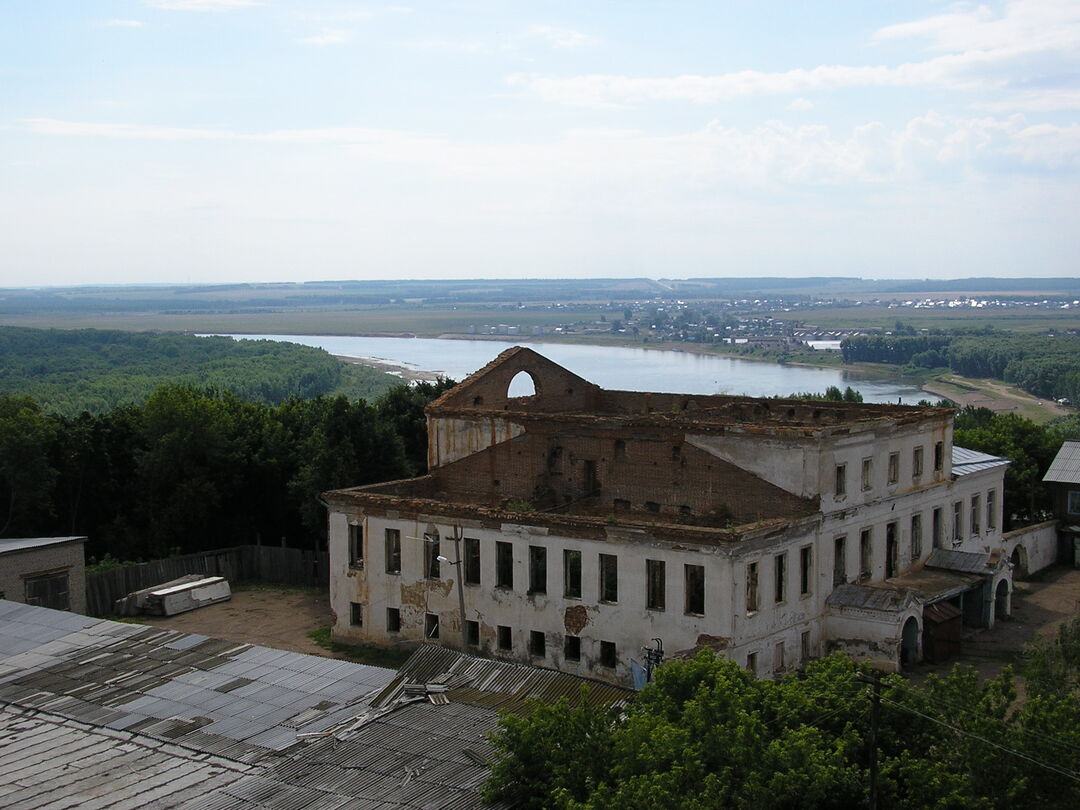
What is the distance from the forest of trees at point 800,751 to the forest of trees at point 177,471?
27.6 metres

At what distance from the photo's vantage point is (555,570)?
32.8 metres

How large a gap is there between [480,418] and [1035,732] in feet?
76.0

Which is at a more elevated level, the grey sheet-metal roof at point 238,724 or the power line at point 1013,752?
the power line at point 1013,752

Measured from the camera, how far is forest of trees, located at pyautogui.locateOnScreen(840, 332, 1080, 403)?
134 m

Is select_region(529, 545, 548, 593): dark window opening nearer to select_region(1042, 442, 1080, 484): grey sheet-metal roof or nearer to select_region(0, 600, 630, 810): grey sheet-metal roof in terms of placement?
select_region(0, 600, 630, 810): grey sheet-metal roof

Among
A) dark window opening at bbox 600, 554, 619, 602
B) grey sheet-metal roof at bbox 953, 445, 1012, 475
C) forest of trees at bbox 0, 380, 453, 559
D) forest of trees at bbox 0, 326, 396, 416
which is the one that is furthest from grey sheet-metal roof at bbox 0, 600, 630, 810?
forest of trees at bbox 0, 326, 396, 416

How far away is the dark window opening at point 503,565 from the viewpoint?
33.8 meters

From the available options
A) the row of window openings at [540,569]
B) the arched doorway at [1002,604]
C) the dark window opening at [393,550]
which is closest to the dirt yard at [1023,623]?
the arched doorway at [1002,604]

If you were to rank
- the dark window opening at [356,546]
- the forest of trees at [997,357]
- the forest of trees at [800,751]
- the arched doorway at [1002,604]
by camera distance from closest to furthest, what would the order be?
the forest of trees at [800,751] < the dark window opening at [356,546] < the arched doorway at [1002,604] < the forest of trees at [997,357]

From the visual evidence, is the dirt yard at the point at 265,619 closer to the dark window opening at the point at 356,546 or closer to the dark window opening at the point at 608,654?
the dark window opening at the point at 356,546

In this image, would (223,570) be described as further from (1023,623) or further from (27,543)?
(1023,623)

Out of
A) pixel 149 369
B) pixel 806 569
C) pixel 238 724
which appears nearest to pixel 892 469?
pixel 806 569

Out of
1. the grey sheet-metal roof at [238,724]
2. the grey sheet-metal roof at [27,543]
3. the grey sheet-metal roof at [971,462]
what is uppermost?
the grey sheet-metal roof at [971,462]

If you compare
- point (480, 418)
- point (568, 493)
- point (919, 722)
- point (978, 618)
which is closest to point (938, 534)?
point (978, 618)
